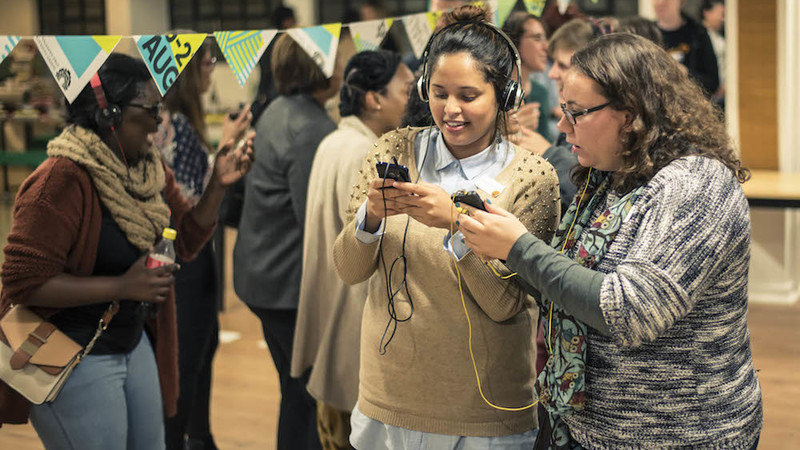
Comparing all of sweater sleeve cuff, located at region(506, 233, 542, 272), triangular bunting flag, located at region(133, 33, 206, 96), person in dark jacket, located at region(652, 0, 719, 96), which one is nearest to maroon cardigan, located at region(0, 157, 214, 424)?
triangular bunting flag, located at region(133, 33, 206, 96)

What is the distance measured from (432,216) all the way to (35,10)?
45.6ft

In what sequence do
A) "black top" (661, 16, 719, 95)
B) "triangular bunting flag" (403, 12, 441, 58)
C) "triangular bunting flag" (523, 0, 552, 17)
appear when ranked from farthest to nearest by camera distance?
"black top" (661, 16, 719, 95), "triangular bunting flag" (523, 0, 552, 17), "triangular bunting flag" (403, 12, 441, 58)

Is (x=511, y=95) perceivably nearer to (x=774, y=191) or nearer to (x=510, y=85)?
(x=510, y=85)

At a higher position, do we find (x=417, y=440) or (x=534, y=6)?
(x=534, y=6)

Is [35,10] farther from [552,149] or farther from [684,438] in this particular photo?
[684,438]

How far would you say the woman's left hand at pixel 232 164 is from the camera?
2723mm

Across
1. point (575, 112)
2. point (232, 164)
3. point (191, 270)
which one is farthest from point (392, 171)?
point (191, 270)

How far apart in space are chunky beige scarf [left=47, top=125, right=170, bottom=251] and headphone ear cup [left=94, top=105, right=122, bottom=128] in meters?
0.04

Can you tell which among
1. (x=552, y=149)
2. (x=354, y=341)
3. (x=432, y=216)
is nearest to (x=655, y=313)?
(x=432, y=216)

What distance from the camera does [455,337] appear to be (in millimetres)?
1902

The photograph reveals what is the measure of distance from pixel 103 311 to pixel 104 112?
0.54 metres

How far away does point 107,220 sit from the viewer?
7.43 ft

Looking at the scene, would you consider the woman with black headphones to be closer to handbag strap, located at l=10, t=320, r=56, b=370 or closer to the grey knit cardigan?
the grey knit cardigan

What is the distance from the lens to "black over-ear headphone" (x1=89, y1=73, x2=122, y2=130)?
7.36 feet
